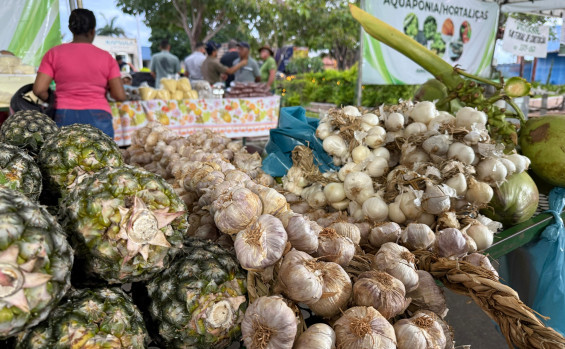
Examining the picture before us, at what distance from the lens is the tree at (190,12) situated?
18.0m

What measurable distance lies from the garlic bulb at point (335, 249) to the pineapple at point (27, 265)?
0.74m

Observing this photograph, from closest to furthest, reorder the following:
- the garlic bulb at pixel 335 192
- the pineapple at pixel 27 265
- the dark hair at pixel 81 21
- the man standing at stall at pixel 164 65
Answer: the pineapple at pixel 27 265 < the garlic bulb at pixel 335 192 < the dark hair at pixel 81 21 < the man standing at stall at pixel 164 65

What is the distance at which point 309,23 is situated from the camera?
64.0ft

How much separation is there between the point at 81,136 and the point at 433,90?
94.1 inches

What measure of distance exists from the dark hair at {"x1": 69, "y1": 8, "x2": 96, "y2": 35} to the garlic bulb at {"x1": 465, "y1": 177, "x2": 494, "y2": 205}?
3592 millimetres

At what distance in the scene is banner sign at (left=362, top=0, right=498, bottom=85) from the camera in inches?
192

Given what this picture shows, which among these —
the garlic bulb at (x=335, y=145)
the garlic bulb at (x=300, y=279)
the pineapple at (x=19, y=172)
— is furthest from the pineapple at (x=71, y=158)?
the garlic bulb at (x=335, y=145)

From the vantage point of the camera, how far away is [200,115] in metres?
5.93

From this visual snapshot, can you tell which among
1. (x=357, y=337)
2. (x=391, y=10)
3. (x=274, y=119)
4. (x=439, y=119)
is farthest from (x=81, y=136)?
(x=274, y=119)

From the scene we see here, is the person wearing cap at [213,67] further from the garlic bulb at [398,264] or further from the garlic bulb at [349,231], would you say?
the garlic bulb at [398,264]

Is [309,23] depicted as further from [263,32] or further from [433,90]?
[433,90]

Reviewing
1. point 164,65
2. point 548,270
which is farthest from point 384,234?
point 164,65

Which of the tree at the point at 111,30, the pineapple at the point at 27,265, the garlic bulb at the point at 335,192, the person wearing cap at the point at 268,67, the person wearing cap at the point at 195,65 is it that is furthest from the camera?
the tree at the point at 111,30

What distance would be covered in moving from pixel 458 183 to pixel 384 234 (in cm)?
50
